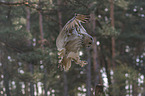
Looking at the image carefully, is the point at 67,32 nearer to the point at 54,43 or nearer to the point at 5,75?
the point at 5,75

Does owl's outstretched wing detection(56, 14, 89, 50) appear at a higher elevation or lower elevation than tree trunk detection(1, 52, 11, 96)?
higher

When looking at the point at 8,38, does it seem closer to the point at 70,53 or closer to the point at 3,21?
the point at 3,21

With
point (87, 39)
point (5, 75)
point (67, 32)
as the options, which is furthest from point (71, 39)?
point (5, 75)

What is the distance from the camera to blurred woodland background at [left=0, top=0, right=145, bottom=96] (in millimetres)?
10962

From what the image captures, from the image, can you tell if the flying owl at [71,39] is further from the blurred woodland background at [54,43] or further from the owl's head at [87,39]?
the blurred woodland background at [54,43]

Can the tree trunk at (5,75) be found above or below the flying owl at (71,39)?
below

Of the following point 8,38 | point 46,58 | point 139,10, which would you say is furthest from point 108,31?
point 139,10

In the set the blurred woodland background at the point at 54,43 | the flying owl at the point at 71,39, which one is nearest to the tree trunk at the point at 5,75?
the blurred woodland background at the point at 54,43

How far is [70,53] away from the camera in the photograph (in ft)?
11.4

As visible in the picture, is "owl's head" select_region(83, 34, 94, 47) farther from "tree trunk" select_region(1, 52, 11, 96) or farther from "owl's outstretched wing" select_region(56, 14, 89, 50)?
"tree trunk" select_region(1, 52, 11, 96)

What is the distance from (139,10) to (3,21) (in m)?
12.8

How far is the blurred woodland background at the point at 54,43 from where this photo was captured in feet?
36.0

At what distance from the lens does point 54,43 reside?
17359 mm

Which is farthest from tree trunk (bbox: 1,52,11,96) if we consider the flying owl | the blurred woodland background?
the flying owl
